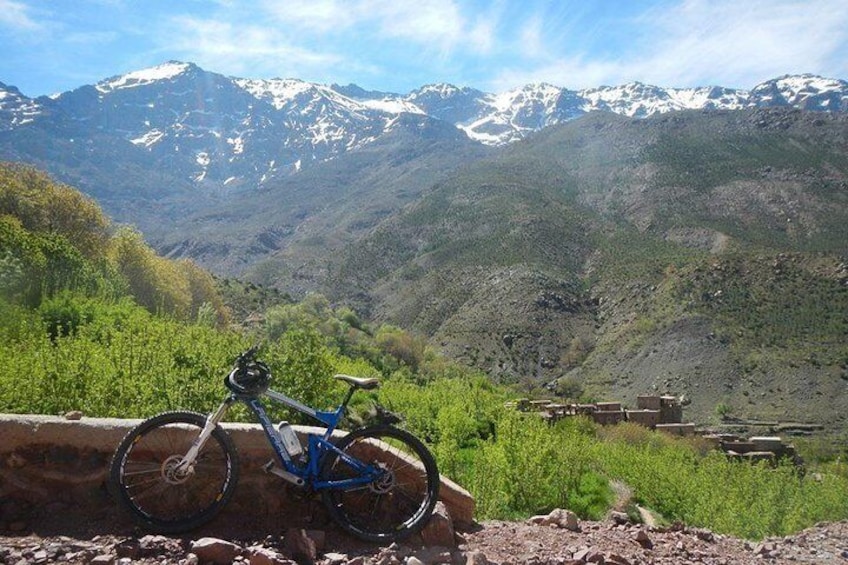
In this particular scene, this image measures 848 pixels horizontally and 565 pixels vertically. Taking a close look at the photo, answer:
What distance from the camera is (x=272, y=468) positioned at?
501 cm

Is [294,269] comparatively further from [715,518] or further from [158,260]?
[715,518]

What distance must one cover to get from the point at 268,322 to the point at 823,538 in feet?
115

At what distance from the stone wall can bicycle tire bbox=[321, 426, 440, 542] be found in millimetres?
315

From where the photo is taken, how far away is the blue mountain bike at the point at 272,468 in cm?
489

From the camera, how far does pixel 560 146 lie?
181 meters

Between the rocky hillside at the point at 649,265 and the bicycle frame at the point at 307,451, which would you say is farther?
the rocky hillside at the point at 649,265

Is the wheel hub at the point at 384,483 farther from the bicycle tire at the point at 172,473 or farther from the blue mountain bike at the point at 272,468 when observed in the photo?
the bicycle tire at the point at 172,473

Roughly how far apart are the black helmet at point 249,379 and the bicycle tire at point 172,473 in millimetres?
322

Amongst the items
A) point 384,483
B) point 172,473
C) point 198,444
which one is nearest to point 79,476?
point 172,473

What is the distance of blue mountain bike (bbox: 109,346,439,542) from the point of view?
489 cm

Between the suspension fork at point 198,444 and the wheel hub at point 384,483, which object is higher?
the suspension fork at point 198,444

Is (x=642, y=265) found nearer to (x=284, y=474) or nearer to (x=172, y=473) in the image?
(x=284, y=474)

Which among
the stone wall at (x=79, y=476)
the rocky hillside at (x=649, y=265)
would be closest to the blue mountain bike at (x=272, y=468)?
the stone wall at (x=79, y=476)

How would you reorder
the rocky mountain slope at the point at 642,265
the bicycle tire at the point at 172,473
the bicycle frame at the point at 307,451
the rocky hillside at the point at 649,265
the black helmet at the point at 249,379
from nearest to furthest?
the bicycle tire at the point at 172,473 → the bicycle frame at the point at 307,451 → the black helmet at the point at 249,379 → the rocky hillside at the point at 649,265 → the rocky mountain slope at the point at 642,265
